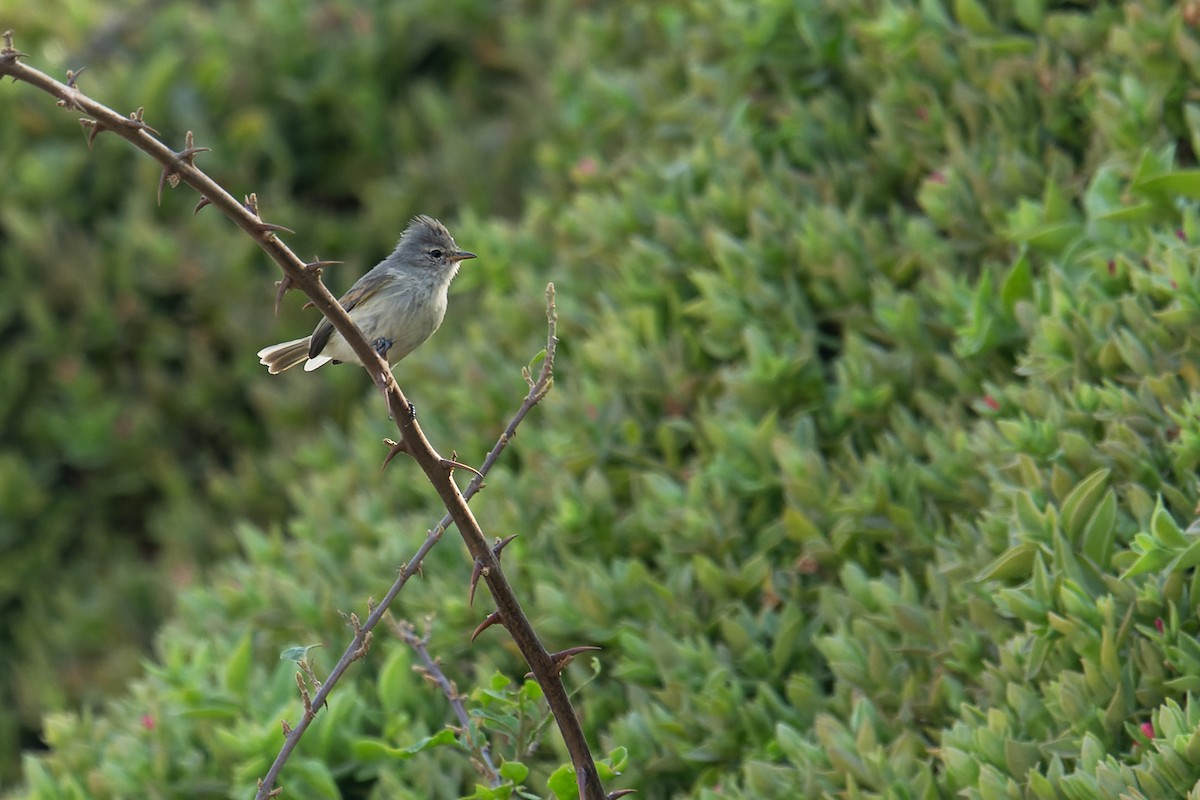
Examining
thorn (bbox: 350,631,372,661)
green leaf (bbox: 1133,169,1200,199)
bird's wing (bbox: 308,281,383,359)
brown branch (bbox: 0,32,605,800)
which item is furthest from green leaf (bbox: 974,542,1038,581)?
bird's wing (bbox: 308,281,383,359)

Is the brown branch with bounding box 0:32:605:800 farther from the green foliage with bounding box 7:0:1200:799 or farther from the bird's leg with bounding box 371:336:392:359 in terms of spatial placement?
the bird's leg with bounding box 371:336:392:359

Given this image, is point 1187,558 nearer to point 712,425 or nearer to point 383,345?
point 712,425

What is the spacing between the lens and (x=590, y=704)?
12.5 feet

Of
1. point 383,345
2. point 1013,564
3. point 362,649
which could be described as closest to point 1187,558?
point 1013,564

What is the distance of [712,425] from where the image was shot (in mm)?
4109

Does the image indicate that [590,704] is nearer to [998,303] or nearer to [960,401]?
[960,401]

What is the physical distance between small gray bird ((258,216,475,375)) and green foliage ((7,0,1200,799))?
25.4 inches

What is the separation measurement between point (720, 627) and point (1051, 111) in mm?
2062

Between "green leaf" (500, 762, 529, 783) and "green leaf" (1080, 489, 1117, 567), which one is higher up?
"green leaf" (500, 762, 529, 783)

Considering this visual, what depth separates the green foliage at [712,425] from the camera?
323 centimetres

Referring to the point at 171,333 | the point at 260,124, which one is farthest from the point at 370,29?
the point at 171,333

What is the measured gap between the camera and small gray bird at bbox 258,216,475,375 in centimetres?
404

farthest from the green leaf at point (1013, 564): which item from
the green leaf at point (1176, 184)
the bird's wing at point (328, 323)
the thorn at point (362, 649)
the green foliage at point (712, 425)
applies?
the bird's wing at point (328, 323)

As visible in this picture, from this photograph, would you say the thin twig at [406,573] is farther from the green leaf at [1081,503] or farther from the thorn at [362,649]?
the green leaf at [1081,503]
